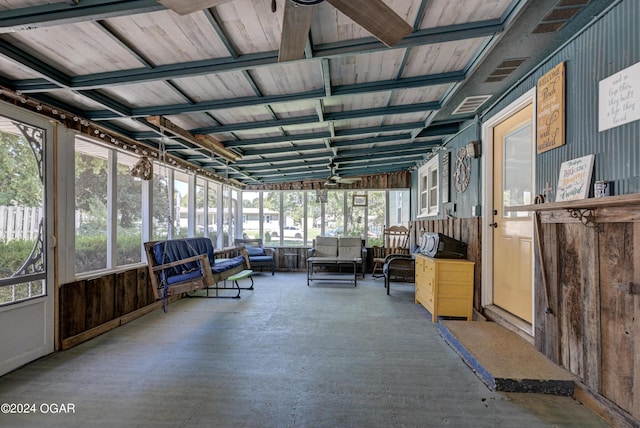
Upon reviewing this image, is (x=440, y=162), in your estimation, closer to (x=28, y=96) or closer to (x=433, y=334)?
(x=433, y=334)

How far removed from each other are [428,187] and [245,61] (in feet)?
14.8

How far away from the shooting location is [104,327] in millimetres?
3225

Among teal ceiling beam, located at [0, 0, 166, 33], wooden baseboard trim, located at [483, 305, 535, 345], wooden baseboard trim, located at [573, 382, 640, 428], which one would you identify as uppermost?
teal ceiling beam, located at [0, 0, 166, 33]

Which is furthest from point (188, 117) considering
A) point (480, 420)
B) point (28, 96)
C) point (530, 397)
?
point (530, 397)

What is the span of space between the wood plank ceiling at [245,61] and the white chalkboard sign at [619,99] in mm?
481

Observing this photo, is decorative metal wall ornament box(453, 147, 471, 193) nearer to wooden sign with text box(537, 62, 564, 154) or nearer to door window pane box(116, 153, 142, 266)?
wooden sign with text box(537, 62, 564, 154)

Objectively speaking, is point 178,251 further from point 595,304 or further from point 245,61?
point 595,304

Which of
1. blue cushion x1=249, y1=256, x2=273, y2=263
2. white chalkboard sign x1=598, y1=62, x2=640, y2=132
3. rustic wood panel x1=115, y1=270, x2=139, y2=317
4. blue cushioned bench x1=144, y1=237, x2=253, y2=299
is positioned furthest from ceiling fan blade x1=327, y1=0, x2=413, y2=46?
blue cushion x1=249, y1=256, x2=273, y2=263

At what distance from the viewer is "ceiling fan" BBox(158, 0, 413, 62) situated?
4.45 ft

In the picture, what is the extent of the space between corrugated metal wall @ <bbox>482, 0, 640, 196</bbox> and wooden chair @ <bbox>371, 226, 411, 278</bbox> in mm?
4569

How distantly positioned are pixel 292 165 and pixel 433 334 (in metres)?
4.22

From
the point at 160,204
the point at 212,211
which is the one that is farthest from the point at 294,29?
the point at 212,211

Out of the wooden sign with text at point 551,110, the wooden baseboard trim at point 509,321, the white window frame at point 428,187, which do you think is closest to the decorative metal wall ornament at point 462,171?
the white window frame at point 428,187

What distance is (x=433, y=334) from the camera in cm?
314
